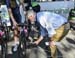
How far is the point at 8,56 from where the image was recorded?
16.9ft

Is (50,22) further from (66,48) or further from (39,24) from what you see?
(66,48)

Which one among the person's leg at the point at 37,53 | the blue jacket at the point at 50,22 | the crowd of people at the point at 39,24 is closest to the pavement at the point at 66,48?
the person's leg at the point at 37,53

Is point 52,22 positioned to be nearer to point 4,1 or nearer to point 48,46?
point 48,46

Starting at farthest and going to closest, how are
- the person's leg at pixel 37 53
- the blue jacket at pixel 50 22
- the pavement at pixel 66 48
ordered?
the pavement at pixel 66 48 → the person's leg at pixel 37 53 → the blue jacket at pixel 50 22

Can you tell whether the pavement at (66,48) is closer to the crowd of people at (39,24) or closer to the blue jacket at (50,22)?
the crowd of people at (39,24)

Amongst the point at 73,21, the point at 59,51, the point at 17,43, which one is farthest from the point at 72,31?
the point at 17,43

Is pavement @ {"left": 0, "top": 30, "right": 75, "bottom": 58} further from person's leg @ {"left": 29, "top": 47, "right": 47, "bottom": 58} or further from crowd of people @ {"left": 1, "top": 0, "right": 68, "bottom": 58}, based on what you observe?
crowd of people @ {"left": 1, "top": 0, "right": 68, "bottom": 58}

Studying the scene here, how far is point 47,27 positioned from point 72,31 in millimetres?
2768

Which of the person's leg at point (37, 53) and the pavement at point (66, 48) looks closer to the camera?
the person's leg at point (37, 53)

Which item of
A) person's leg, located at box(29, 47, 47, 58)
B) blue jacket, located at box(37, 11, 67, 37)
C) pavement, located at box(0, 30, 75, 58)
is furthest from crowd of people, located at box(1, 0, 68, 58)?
pavement, located at box(0, 30, 75, 58)

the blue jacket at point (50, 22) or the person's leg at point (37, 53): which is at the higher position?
the blue jacket at point (50, 22)

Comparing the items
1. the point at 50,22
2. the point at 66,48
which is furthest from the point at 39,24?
the point at 66,48

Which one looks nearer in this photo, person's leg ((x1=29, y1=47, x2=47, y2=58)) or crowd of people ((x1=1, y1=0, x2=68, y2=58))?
crowd of people ((x1=1, y1=0, x2=68, y2=58))

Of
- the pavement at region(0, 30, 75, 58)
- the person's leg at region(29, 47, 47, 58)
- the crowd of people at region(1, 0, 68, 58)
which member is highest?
the crowd of people at region(1, 0, 68, 58)
